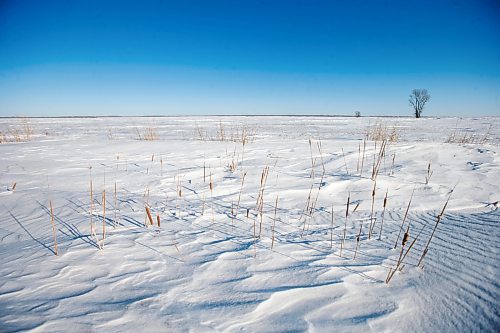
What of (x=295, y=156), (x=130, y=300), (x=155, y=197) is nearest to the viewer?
(x=130, y=300)

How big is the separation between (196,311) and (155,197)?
1947mm

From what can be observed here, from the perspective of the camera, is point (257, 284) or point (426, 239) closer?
point (257, 284)

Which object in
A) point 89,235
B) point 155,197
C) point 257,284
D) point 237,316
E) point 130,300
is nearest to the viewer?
point 237,316

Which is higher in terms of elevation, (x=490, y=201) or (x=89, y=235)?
(x=490, y=201)

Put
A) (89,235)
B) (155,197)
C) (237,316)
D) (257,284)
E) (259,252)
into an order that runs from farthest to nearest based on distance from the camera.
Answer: (155,197), (89,235), (259,252), (257,284), (237,316)

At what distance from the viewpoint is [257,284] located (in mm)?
1364

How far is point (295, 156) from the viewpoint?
469cm

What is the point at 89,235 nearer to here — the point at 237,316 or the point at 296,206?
the point at 237,316

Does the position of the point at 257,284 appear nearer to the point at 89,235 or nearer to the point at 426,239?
the point at 426,239

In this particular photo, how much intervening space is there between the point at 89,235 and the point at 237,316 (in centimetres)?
143

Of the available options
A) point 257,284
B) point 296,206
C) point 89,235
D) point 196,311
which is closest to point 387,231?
point 296,206

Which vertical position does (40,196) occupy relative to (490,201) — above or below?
below

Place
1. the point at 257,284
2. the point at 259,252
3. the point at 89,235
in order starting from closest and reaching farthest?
the point at 257,284 < the point at 259,252 < the point at 89,235

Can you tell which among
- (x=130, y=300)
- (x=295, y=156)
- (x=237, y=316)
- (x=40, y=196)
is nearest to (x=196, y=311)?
(x=237, y=316)
